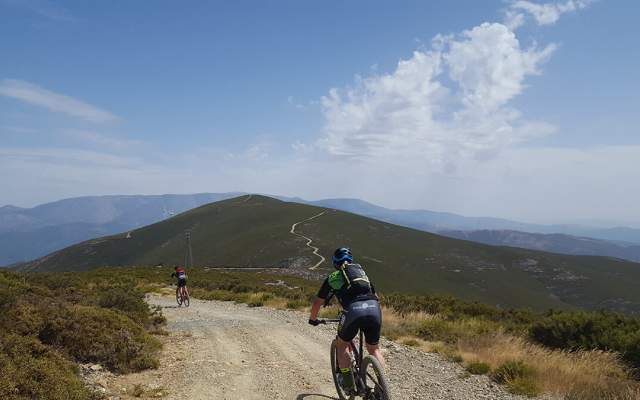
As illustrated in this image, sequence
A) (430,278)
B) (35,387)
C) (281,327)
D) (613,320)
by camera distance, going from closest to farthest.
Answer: (35,387) → (613,320) → (281,327) → (430,278)

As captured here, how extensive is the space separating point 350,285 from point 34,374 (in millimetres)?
5791

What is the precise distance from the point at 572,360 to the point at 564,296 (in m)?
120

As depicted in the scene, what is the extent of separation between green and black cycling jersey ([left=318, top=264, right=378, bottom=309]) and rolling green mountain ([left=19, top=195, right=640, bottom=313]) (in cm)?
7930

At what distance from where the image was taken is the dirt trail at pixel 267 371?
8930 millimetres

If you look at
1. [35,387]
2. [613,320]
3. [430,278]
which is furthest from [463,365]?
[430,278]

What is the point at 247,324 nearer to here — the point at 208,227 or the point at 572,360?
the point at 572,360

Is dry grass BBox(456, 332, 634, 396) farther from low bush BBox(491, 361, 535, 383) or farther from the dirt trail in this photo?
the dirt trail

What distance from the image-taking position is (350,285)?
22.9ft

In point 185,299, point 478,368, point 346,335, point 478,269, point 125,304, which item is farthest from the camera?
point 478,269

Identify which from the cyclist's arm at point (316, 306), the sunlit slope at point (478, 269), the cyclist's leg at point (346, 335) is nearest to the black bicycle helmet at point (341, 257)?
the cyclist's arm at point (316, 306)

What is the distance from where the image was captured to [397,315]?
18.2 metres

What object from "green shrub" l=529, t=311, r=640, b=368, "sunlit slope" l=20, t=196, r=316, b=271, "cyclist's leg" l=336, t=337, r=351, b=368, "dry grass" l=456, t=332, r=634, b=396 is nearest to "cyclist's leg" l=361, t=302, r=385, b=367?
"cyclist's leg" l=336, t=337, r=351, b=368

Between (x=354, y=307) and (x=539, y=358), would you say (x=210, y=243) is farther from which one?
(x=354, y=307)

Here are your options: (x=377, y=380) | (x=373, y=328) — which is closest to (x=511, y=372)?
(x=377, y=380)
